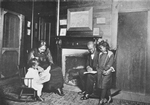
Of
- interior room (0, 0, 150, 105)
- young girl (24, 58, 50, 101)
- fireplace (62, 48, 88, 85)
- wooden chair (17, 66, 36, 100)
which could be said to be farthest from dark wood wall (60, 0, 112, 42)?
wooden chair (17, 66, 36, 100)

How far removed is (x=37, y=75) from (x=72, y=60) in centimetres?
117

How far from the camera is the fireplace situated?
3.00 meters

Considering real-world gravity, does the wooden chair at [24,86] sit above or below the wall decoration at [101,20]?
below

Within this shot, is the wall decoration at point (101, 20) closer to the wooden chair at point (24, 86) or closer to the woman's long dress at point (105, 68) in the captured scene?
the woman's long dress at point (105, 68)

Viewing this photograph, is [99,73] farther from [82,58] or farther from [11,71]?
[11,71]

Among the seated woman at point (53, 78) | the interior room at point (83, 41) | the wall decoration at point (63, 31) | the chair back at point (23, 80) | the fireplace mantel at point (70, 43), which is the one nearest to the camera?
the chair back at point (23, 80)

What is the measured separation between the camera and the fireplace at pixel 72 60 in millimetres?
3000

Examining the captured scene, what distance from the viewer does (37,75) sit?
6.80ft

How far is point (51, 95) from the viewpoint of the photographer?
2.21m

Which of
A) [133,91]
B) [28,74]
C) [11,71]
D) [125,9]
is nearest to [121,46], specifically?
[125,9]

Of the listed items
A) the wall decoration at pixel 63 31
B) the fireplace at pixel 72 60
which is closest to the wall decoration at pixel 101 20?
the fireplace at pixel 72 60

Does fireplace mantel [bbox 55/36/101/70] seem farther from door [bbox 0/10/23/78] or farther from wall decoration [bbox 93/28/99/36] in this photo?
door [bbox 0/10/23/78]

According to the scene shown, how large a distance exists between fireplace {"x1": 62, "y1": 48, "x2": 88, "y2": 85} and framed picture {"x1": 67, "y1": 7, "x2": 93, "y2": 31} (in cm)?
50

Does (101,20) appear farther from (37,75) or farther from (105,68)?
(37,75)
